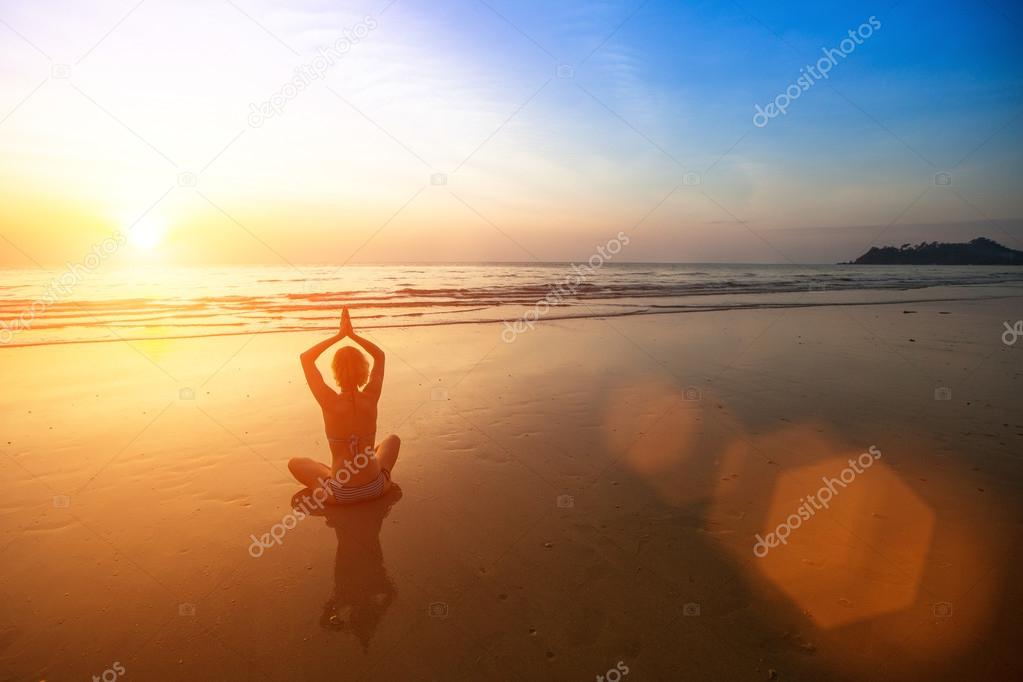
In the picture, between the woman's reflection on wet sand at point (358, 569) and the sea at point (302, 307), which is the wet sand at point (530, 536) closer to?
the woman's reflection on wet sand at point (358, 569)

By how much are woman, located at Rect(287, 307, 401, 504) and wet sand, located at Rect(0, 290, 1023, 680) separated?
0.28 m

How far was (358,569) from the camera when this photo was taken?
4.14 meters

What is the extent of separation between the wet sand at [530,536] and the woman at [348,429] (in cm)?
28

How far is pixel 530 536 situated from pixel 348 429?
2.20 meters

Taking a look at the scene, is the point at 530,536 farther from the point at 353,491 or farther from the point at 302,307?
the point at 302,307

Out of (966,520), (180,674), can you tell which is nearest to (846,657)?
(966,520)

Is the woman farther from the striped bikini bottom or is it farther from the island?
the island

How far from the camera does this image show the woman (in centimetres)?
508

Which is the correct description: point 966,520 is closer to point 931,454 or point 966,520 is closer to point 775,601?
point 931,454

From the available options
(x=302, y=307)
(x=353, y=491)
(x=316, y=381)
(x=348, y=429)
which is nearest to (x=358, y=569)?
(x=353, y=491)

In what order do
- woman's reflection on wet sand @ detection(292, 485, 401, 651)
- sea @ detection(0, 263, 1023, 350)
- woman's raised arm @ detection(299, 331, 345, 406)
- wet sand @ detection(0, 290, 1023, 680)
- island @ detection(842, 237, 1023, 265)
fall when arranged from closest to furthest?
wet sand @ detection(0, 290, 1023, 680), woman's reflection on wet sand @ detection(292, 485, 401, 651), woman's raised arm @ detection(299, 331, 345, 406), sea @ detection(0, 263, 1023, 350), island @ detection(842, 237, 1023, 265)

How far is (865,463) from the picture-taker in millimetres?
5883

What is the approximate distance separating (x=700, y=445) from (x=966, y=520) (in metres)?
2.63

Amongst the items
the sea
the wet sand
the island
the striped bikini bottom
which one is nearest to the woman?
the striped bikini bottom
